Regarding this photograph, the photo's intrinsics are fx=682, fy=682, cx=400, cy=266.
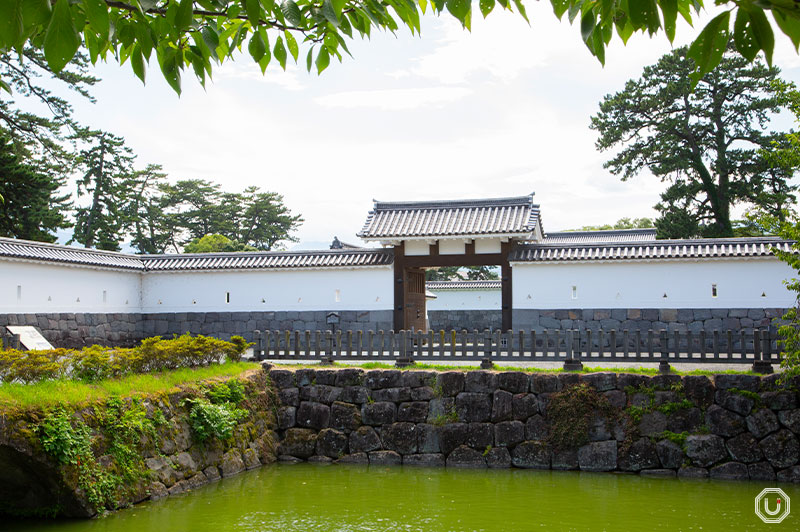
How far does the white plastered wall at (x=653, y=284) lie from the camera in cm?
1681

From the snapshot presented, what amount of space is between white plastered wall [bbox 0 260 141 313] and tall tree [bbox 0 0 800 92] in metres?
15.0

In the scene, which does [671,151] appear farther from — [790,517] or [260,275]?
[790,517]

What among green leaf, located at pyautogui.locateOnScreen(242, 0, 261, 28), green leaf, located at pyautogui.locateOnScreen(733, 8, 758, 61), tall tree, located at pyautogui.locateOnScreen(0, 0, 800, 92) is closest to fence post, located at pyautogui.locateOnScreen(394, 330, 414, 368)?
tall tree, located at pyautogui.locateOnScreen(0, 0, 800, 92)

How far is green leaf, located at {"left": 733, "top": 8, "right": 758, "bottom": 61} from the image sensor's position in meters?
2.21

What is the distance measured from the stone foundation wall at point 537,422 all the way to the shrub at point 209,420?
80.0 inches

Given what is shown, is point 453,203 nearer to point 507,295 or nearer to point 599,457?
point 507,295

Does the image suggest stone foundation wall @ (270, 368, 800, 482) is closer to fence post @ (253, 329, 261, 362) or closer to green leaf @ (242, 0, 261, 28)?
fence post @ (253, 329, 261, 362)

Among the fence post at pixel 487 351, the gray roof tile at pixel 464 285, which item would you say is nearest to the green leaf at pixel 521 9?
the fence post at pixel 487 351

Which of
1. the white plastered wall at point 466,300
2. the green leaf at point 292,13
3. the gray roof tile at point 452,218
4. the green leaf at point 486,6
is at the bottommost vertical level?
the white plastered wall at point 466,300

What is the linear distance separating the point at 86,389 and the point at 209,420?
2.26 meters

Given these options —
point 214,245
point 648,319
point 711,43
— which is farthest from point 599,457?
point 214,245

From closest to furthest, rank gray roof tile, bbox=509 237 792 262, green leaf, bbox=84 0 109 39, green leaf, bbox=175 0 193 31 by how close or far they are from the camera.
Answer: green leaf, bbox=84 0 109 39 < green leaf, bbox=175 0 193 31 < gray roof tile, bbox=509 237 792 262

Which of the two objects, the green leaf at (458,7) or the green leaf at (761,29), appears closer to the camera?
the green leaf at (761,29)

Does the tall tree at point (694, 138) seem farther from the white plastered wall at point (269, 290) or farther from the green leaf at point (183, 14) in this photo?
the green leaf at point (183, 14)
